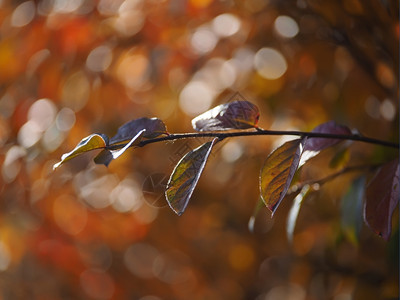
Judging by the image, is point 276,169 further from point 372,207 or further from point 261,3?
point 261,3

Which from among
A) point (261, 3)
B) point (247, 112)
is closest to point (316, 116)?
point (261, 3)

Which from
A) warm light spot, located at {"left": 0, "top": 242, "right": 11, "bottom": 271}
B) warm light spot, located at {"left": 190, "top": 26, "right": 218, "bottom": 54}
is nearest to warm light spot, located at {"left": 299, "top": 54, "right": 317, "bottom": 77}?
warm light spot, located at {"left": 190, "top": 26, "right": 218, "bottom": 54}

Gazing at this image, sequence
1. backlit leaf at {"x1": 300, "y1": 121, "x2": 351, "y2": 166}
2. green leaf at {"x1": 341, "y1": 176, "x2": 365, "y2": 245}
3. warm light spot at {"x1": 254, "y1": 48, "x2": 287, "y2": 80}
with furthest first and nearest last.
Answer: warm light spot at {"x1": 254, "y1": 48, "x2": 287, "y2": 80}, green leaf at {"x1": 341, "y1": 176, "x2": 365, "y2": 245}, backlit leaf at {"x1": 300, "y1": 121, "x2": 351, "y2": 166}

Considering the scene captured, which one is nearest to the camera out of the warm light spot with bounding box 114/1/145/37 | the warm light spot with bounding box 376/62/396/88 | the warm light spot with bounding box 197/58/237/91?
the warm light spot with bounding box 376/62/396/88

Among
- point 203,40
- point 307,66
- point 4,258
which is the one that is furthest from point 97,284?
point 307,66

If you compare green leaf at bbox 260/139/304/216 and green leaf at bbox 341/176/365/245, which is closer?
green leaf at bbox 260/139/304/216

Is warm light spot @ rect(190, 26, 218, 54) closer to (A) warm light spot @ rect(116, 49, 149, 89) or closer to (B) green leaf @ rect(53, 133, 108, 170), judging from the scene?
(A) warm light spot @ rect(116, 49, 149, 89)

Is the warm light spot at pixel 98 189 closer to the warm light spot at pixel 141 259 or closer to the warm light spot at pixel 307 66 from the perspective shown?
the warm light spot at pixel 141 259
